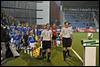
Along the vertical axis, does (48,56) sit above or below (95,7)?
below

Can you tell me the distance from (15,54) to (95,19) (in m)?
2.46

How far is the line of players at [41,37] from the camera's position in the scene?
33.3 feet

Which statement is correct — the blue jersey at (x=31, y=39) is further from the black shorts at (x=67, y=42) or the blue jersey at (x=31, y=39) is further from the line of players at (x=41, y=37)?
the black shorts at (x=67, y=42)

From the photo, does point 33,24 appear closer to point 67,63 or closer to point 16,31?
point 16,31

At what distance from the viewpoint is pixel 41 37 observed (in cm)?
1024

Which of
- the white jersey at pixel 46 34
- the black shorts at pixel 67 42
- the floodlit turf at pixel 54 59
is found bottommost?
the floodlit turf at pixel 54 59

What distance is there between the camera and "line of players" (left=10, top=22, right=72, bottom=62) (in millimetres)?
10164

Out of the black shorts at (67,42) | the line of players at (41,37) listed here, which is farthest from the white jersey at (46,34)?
the black shorts at (67,42)

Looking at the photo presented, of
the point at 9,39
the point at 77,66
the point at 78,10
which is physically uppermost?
the point at 78,10

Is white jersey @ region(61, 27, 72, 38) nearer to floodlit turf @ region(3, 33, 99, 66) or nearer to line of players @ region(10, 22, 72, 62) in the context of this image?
line of players @ region(10, 22, 72, 62)

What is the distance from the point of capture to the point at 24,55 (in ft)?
33.4

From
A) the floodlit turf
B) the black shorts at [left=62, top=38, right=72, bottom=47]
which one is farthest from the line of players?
the floodlit turf

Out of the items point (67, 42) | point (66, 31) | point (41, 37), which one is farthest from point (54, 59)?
point (66, 31)

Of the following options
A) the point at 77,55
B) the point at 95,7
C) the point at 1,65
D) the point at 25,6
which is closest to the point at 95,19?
the point at 95,7
